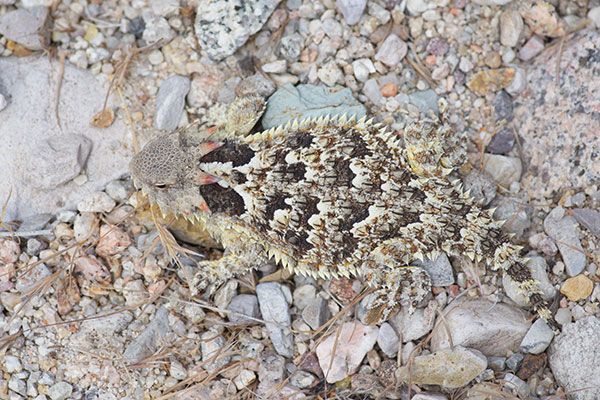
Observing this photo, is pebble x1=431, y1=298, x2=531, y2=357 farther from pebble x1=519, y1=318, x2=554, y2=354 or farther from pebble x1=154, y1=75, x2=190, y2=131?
pebble x1=154, y1=75, x2=190, y2=131

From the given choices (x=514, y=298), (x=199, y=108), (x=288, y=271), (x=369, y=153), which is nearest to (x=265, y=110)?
(x=199, y=108)

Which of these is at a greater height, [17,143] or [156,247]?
[17,143]

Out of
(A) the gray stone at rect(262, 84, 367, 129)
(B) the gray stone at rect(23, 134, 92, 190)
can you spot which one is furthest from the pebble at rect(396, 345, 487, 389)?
(B) the gray stone at rect(23, 134, 92, 190)

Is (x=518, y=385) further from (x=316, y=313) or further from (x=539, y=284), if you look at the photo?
(x=316, y=313)

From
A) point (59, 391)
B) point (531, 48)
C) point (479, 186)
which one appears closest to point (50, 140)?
point (59, 391)

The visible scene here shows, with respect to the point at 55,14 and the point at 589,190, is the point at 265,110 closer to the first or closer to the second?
the point at 55,14
